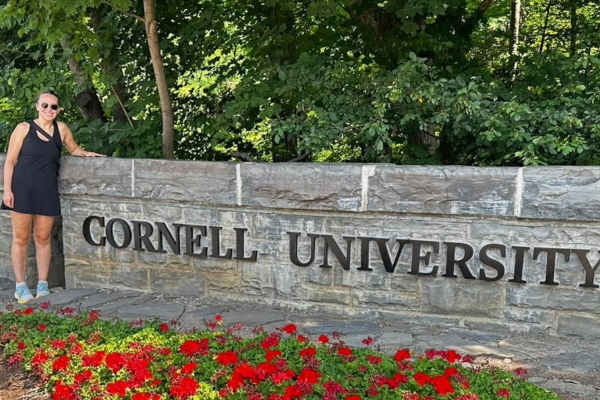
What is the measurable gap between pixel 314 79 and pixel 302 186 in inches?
51.7

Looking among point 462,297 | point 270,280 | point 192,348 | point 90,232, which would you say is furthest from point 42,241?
point 462,297

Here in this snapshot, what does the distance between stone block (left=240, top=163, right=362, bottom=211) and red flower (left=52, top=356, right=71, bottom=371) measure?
174cm

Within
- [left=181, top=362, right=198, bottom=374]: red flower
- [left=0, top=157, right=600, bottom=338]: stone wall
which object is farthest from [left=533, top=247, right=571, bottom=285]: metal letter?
[left=181, top=362, right=198, bottom=374]: red flower

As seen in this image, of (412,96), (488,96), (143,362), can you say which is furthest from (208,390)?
(488,96)


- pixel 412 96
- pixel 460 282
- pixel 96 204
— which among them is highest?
pixel 412 96

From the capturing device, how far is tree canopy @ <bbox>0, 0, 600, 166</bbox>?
15.7 feet

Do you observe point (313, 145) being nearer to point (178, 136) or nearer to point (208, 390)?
point (178, 136)

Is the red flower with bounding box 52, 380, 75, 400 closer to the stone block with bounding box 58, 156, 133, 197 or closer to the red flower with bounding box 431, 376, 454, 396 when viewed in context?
the red flower with bounding box 431, 376, 454, 396

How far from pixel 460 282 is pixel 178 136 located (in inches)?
138

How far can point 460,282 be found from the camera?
4.16 m

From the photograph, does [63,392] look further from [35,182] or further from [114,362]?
[35,182]

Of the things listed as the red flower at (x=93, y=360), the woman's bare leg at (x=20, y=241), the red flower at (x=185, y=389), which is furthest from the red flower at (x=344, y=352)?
the woman's bare leg at (x=20, y=241)

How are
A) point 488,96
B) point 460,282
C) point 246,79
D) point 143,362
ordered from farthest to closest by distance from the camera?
point 246,79, point 488,96, point 460,282, point 143,362

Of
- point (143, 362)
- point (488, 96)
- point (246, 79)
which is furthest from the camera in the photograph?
point (246, 79)
